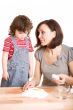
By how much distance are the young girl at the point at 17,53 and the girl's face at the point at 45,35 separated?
446mm

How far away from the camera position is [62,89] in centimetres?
185

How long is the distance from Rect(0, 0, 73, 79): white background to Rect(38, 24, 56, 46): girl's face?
1.40 m

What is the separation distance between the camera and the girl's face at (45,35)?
220 cm

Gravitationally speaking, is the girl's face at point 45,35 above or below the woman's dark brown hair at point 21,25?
below

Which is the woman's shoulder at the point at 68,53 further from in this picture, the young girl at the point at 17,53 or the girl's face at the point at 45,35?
the young girl at the point at 17,53

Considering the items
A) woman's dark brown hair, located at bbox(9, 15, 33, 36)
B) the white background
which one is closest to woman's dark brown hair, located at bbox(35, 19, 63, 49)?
A: woman's dark brown hair, located at bbox(9, 15, 33, 36)

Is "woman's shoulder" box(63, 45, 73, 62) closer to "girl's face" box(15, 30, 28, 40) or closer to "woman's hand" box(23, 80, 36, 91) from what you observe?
"woman's hand" box(23, 80, 36, 91)

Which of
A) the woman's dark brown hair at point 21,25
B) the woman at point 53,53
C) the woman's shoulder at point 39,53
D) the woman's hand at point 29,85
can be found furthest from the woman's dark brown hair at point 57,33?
the woman's dark brown hair at point 21,25

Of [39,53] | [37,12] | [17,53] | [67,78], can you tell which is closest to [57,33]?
[39,53]

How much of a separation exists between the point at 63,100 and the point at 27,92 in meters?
0.26

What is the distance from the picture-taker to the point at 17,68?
2711 millimetres

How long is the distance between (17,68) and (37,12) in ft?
3.82

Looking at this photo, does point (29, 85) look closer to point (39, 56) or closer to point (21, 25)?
point (39, 56)

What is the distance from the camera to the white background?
3543 millimetres
